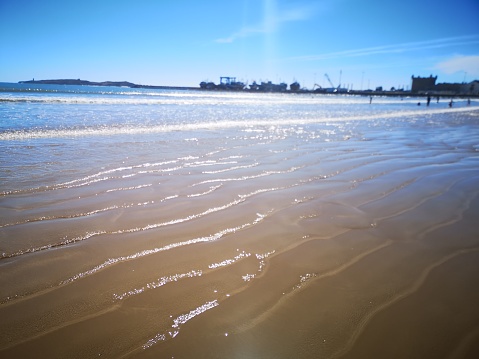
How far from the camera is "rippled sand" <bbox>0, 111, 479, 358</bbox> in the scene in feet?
6.52

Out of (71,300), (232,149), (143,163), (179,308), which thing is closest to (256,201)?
(179,308)

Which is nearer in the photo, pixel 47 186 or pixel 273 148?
pixel 47 186

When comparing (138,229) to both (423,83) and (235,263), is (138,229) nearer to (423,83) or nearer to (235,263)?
(235,263)

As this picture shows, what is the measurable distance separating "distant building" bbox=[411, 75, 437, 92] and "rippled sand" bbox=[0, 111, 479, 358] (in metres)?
207

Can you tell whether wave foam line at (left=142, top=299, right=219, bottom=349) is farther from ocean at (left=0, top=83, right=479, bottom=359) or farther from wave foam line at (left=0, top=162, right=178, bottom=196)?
wave foam line at (left=0, top=162, right=178, bottom=196)

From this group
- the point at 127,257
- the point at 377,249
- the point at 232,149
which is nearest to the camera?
the point at 127,257

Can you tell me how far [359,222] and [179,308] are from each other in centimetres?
272

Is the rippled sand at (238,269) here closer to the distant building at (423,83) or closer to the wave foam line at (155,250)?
the wave foam line at (155,250)

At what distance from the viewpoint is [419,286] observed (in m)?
2.60

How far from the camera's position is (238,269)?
110 inches

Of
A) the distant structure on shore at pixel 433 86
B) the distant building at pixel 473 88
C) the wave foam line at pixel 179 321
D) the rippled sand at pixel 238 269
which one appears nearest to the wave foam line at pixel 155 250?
the rippled sand at pixel 238 269

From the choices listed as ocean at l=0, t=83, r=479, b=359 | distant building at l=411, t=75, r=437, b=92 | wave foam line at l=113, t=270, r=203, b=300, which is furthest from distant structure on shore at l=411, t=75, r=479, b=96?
wave foam line at l=113, t=270, r=203, b=300

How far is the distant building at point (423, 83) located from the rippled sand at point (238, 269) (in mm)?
207239

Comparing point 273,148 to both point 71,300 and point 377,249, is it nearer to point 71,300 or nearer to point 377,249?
point 377,249
